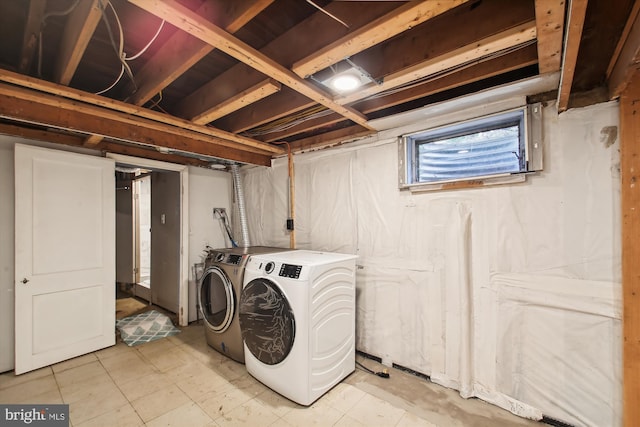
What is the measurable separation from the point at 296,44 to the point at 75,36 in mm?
1063

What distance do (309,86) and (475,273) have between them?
1746 millimetres

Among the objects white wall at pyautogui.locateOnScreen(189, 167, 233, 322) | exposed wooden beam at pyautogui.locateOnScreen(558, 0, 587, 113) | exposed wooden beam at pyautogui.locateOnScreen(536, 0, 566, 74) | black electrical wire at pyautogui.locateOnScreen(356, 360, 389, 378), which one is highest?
exposed wooden beam at pyautogui.locateOnScreen(536, 0, 566, 74)

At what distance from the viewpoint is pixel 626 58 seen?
1231 millimetres

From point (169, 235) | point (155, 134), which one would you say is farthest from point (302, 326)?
point (169, 235)

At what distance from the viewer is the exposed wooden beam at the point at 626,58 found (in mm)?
1098

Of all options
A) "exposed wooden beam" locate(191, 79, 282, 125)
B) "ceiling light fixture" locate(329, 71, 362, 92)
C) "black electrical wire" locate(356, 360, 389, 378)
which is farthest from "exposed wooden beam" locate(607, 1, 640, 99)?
"black electrical wire" locate(356, 360, 389, 378)

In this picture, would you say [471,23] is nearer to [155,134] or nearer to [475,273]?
[475,273]

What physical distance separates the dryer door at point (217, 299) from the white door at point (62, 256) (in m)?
1.05

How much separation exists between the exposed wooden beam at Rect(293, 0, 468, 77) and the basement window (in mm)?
1093

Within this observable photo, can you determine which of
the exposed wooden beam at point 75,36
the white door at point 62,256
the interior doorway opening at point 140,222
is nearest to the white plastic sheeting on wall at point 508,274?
the exposed wooden beam at point 75,36

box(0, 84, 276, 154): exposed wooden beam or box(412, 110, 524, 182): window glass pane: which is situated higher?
box(0, 84, 276, 154): exposed wooden beam

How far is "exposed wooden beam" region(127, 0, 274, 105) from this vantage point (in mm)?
1111

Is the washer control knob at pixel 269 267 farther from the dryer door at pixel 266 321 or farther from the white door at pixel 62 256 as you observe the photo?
the white door at pixel 62 256

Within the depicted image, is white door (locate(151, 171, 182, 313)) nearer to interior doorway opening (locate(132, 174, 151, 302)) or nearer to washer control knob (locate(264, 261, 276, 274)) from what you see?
interior doorway opening (locate(132, 174, 151, 302))
